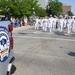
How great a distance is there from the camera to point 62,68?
6723 mm

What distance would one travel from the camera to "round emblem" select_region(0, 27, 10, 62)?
425 cm

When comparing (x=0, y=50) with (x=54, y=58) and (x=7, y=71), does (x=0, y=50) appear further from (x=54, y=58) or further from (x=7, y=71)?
(x=54, y=58)

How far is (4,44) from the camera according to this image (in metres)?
4.38

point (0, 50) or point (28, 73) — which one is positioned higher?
point (0, 50)

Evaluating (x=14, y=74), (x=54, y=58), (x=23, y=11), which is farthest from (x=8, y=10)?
(x=14, y=74)

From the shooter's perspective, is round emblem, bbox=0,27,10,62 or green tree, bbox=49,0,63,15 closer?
round emblem, bbox=0,27,10,62

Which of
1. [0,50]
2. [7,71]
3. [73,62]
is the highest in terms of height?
[0,50]

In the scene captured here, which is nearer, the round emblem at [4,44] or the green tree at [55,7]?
the round emblem at [4,44]

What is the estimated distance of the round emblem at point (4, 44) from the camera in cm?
425

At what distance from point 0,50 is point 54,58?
13.9ft

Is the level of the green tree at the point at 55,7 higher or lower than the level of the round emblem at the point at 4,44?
higher

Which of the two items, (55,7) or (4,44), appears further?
(55,7)

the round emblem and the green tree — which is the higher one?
the green tree

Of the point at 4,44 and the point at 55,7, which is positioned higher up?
the point at 55,7
